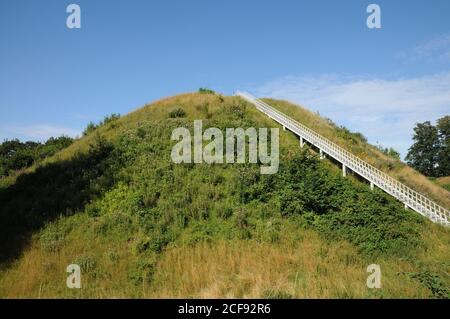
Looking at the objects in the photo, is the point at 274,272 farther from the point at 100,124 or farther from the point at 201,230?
the point at 100,124

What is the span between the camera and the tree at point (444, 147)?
7344cm

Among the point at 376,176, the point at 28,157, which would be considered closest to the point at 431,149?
the point at 376,176

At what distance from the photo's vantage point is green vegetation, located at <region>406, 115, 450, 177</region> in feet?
243

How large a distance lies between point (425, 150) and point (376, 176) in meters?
62.6

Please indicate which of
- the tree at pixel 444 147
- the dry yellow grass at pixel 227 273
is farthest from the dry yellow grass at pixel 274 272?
the tree at pixel 444 147

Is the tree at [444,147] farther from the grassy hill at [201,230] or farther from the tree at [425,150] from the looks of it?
the grassy hill at [201,230]

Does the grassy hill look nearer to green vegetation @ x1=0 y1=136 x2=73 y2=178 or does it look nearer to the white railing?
the white railing

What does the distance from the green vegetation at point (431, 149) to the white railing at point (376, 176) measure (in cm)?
5571

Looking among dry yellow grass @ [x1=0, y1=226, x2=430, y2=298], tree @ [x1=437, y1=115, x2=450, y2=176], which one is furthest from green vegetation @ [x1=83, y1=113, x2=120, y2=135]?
tree @ [x1=437, y1=115, x2=450, y2=176]

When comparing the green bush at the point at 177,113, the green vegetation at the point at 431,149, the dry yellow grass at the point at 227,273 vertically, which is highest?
the green vegetation at the point at 431,149

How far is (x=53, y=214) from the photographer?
18.6 metres

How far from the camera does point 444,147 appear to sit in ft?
247

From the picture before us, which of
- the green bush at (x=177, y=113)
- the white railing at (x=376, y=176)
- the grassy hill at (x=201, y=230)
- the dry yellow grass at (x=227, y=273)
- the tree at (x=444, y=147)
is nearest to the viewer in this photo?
the dry yellow grass at (x=227, y=273)
